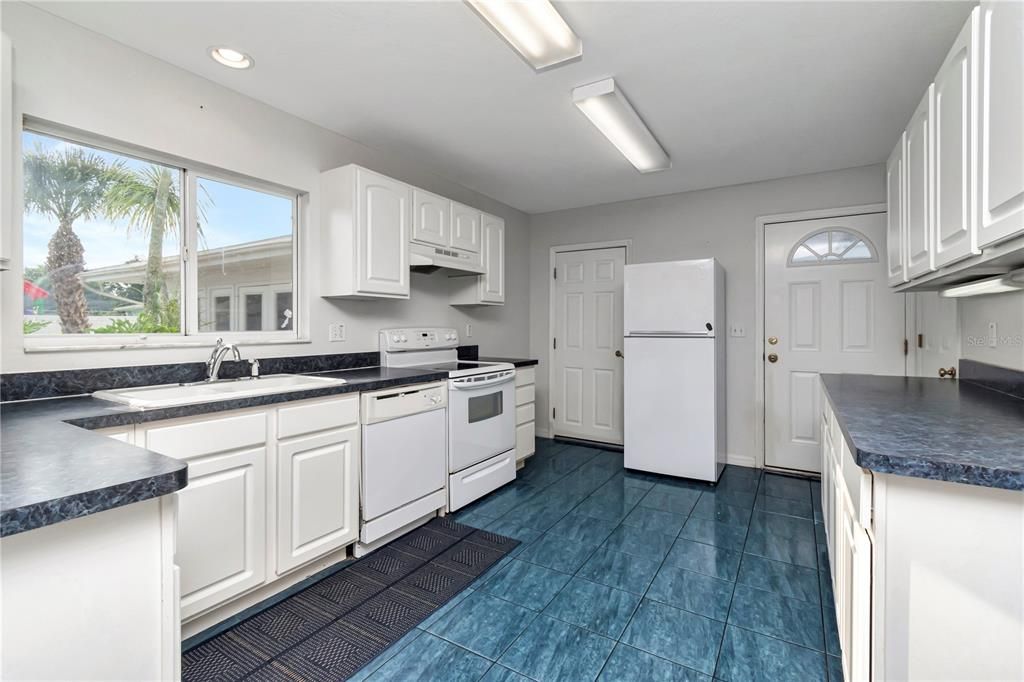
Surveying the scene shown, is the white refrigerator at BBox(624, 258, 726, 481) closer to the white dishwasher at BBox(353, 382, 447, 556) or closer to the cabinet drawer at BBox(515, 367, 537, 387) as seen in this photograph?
the cabinet drawer at BBox(515, 367, 537, 387)

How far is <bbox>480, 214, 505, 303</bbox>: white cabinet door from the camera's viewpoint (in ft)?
12.2

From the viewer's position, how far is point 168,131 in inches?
85.3

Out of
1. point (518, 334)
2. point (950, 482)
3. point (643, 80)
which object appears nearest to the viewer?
point (950, 482)

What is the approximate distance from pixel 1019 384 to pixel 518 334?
354cm

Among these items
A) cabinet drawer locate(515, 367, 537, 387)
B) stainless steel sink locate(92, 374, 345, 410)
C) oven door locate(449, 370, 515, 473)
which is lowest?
oven door locate(449, 370, 515, 473)

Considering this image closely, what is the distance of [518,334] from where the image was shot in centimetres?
479

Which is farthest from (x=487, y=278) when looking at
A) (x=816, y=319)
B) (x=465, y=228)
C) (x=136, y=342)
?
(x=816, y=319)

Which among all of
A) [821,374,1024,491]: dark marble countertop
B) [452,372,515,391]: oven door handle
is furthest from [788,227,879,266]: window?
[452,372,515,391]: oven door handle

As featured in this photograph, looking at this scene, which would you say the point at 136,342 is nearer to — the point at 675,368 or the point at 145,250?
the point at 145,250

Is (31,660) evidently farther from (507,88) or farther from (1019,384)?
(1019,384)

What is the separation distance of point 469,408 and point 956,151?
2.54m

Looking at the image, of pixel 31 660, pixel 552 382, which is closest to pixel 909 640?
pixel 31 660

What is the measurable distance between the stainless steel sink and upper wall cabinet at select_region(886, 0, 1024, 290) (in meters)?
2.39

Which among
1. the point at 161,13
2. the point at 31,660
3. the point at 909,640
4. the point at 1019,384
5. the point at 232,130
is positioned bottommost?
the point at 909,640
